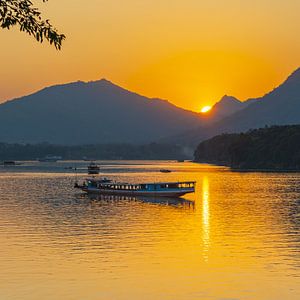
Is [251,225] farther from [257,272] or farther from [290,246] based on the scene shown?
[257,272]

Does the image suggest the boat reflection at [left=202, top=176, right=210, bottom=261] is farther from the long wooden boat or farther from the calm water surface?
the long wooden boat

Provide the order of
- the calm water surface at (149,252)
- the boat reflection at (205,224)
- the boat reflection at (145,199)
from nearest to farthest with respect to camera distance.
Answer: the calm water surface at (149,252) → the boat reflection at (205,224) → the boat reflection at (145,199)

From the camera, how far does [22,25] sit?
893 inches

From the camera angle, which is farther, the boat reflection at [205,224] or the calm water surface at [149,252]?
the boat reflection at [205,224]

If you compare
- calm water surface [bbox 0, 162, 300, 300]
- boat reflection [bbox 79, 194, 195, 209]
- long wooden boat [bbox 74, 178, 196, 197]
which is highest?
long wooden boat [bbox 74, 178, 196, 197]

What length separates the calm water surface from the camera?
43031 mm

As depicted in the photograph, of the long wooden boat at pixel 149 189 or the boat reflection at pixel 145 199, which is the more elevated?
the long wooden boat at pixel 149 189

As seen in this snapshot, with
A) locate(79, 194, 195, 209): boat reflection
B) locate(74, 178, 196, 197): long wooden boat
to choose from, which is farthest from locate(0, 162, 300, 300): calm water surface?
locate(74, 178, 196, 197): long wooden boat

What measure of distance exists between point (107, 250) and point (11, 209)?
45551mm

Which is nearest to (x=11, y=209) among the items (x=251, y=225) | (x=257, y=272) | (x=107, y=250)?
(x=251, y=225)

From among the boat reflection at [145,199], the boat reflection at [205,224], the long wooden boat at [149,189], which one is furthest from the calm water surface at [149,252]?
the long wooden boat at [149,189]

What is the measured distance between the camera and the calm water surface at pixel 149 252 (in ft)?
141

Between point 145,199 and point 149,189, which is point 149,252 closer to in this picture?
point 145,199

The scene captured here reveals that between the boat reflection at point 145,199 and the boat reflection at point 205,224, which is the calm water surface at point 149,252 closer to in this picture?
the boat reflection at point 205,224
